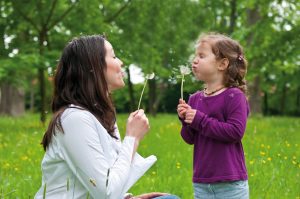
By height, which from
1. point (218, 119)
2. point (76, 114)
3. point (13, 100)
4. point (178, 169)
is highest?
point (76, 114)

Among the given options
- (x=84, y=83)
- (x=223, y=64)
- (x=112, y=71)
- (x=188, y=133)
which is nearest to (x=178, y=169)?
(x=188, y=133)

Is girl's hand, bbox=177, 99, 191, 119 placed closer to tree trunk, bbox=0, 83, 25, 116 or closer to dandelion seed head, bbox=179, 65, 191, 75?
dandelion seed head, bbox=179, 65, 191, 75

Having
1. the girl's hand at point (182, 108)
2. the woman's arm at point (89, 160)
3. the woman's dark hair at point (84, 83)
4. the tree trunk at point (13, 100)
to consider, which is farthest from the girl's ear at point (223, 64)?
the tree trunk at point (13, 100)

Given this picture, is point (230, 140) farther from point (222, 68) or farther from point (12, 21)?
point (12, 21)

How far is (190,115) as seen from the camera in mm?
3127

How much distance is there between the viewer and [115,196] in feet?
8.20

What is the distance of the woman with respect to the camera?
247 centimetres

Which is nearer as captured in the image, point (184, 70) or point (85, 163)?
point (85, 163)

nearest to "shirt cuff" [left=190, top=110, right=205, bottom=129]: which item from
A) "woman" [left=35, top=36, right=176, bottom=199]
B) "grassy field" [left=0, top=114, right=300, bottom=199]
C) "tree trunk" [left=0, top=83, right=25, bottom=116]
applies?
"woman" [left=35, top=36, right=176, bottom=199]

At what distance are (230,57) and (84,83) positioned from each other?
99cm

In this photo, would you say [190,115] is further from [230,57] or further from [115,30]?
[115,30]

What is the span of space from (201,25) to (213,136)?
71.1ft

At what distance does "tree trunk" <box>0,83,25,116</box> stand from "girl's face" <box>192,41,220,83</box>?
20.0 meters

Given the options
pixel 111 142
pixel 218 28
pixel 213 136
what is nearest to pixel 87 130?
pixel 111 142
